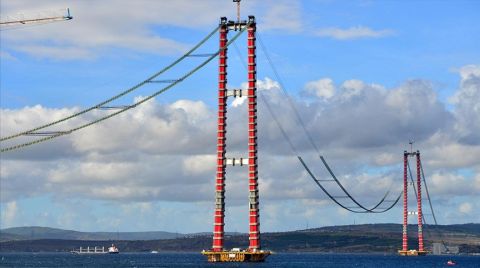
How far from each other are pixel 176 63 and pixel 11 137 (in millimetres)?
39523

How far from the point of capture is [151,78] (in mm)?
147500

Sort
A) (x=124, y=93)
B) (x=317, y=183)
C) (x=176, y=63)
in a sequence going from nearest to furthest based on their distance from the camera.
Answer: (x=124, y=93)
(x=176, y=63)
(x=317, y=183)

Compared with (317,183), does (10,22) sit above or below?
above

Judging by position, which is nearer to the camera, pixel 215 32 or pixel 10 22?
pixel 10 22

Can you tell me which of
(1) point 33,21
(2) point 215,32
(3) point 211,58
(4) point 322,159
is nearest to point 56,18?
(1) point 33,21

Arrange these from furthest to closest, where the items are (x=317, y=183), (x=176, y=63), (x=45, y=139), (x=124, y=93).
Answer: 1. (x=317, y=183)
2. (x=176, y=63)
3. (x=124, y=93)
4. (x=45, y=139)

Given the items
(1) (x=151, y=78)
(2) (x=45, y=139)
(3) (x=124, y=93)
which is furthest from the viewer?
(1) (x=151, y=78)

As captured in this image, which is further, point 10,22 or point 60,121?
point 10,22

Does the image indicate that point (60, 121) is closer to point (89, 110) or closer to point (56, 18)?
point (89, 110)

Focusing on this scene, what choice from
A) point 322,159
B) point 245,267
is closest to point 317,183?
point 322,159

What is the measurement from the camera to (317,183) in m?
198

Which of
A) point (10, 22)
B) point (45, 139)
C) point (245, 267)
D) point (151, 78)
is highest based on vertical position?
point (10, 22)

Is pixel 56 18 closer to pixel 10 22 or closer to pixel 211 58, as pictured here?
pixel 10 22

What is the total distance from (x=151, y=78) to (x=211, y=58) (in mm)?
23782
